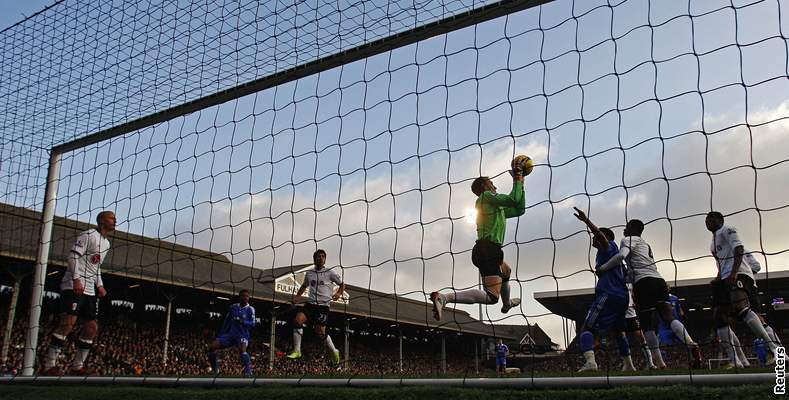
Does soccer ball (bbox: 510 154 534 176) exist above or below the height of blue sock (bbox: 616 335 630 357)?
above

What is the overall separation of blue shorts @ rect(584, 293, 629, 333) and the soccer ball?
178cm

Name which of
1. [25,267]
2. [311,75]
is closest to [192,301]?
[25,267]

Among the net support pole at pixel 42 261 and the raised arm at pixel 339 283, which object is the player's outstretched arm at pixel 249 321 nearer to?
the raised arm at pixel 339 283

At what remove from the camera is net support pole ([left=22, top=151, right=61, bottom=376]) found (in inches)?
334

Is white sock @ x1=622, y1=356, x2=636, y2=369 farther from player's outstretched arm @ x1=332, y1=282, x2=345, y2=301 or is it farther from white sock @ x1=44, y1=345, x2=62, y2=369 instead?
white sock @ x1=44, y1=345, x2=62, y2=369

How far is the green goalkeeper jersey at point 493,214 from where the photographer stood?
628 centimetres

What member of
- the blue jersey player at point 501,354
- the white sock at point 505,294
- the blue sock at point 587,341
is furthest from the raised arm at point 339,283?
the blue sock at point 587,341

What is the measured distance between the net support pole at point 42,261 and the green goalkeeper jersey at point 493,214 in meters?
5.98

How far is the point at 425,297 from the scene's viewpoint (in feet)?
19.9

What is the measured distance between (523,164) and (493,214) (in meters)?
0.62

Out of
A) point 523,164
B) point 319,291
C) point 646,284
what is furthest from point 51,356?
point 646,284

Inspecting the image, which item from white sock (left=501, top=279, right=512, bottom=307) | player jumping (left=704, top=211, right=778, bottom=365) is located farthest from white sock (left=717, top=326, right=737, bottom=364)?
white sock (left=501, top=279, right=512, bottom=307)

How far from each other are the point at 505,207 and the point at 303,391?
108 inches

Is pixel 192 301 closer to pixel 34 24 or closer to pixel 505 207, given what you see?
pixel 34 24
